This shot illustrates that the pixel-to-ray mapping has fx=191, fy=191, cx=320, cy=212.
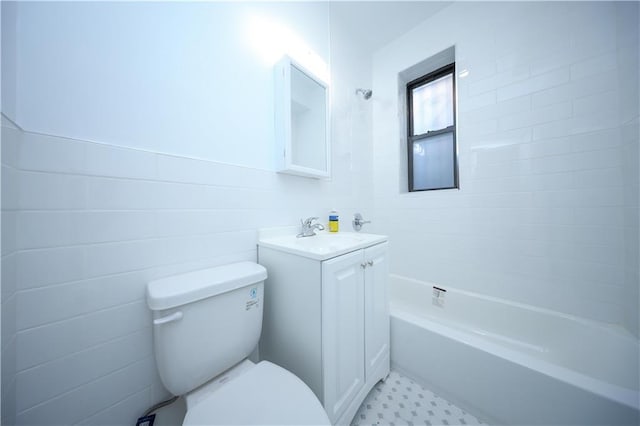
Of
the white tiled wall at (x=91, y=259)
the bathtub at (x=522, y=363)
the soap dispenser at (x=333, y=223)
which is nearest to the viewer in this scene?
the white tiled wall at (x=91, y=259)

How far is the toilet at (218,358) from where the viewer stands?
1.87 ft

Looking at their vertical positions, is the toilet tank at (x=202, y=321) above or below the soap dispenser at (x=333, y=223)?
below

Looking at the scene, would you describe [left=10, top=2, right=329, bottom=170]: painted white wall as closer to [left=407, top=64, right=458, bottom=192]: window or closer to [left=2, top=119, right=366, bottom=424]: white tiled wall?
[left=2, top=119, right=366, bottom=424]: white tiled wall

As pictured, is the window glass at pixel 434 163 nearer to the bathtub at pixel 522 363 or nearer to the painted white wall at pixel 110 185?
the bathtub at pixel 522 363

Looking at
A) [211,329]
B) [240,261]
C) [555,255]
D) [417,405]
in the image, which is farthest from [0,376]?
[555,255]

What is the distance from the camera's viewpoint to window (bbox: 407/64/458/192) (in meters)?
1.70

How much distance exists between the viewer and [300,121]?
1.19 m

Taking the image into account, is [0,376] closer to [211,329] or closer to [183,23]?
[211,329]

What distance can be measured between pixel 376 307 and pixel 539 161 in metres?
1.39

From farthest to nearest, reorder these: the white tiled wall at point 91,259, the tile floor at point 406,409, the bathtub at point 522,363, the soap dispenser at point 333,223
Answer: the soap dispenser at point 333,223, the tile floor at point 406,409, the bathtub at point 522,363, the white tiled wall at point 91,259

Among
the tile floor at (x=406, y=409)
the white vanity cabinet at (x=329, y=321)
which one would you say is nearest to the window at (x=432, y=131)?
the white vanity cabinet at (x=329, y=321)

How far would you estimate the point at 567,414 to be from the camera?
756 mm

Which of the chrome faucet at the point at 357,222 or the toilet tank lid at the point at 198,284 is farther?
the chrome faucet at the point at 357,222

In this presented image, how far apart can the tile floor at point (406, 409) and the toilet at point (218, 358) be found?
60cm
